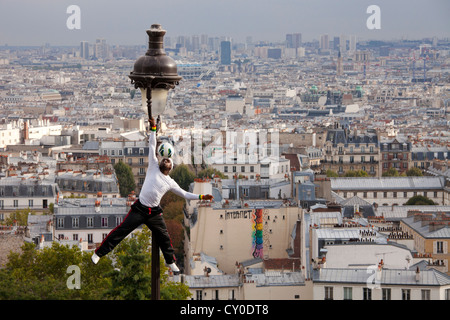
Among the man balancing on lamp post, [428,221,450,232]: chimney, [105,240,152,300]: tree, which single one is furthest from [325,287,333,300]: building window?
the man balancing on lamp post

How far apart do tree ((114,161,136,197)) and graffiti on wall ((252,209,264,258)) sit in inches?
537

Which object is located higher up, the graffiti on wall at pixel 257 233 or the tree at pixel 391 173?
the graffiti on wall at pixel 257 233

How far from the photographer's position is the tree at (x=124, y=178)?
38.4 metres

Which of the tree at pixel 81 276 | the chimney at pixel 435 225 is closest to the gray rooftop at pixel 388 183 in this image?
the chimney at pixel 435 225

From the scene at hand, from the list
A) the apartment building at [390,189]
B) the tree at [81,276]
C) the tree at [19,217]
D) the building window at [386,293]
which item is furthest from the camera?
the apartment building at [390,189]

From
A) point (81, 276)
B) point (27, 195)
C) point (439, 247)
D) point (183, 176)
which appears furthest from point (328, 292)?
point (183, 176)

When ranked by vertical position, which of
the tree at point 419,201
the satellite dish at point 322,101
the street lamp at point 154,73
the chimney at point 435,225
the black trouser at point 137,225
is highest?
the street lamp at point 154,73

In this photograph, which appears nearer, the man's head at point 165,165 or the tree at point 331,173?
the man's head at point 165,165

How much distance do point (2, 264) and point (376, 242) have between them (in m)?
5.82

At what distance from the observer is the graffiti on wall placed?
79.8ft

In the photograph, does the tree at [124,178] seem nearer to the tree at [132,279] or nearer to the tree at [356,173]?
the tree at [356,173]

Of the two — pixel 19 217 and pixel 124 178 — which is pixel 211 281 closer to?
pixel 19 217

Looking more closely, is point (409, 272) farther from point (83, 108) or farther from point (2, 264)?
point (83, 108)

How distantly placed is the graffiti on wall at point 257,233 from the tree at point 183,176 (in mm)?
12694
